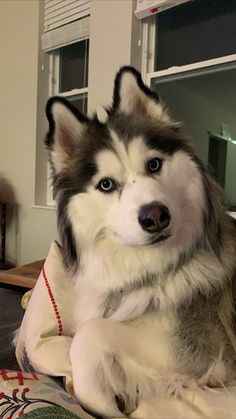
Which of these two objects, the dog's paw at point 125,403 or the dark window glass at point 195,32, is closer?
the dog's paw at point 125,403

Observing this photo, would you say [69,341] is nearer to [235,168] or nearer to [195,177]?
[195,177]

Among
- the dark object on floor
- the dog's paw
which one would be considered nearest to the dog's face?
the dog's paw

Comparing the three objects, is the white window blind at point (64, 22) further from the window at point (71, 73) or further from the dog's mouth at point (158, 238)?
the dog's mouth at point (158, 238)

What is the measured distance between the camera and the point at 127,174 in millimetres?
1162

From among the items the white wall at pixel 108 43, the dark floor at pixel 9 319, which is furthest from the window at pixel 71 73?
the dark floor at pixel 9 319

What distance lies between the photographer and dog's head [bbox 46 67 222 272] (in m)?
1.08

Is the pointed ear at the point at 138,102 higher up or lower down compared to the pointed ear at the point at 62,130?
higher up

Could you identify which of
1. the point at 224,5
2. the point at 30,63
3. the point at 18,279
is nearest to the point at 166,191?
the point at 18,279

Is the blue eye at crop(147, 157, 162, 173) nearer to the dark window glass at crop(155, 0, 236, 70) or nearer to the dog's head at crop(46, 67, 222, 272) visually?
the dog's head at crop(46, 67, 222, 272)

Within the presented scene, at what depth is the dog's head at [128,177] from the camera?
108 centimetres

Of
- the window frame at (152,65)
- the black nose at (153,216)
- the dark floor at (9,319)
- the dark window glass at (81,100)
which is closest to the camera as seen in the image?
the black nose at (153,216)

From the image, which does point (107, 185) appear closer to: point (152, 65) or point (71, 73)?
point (152, 65)

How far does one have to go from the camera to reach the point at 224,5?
112 inches

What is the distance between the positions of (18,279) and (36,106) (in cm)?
226
